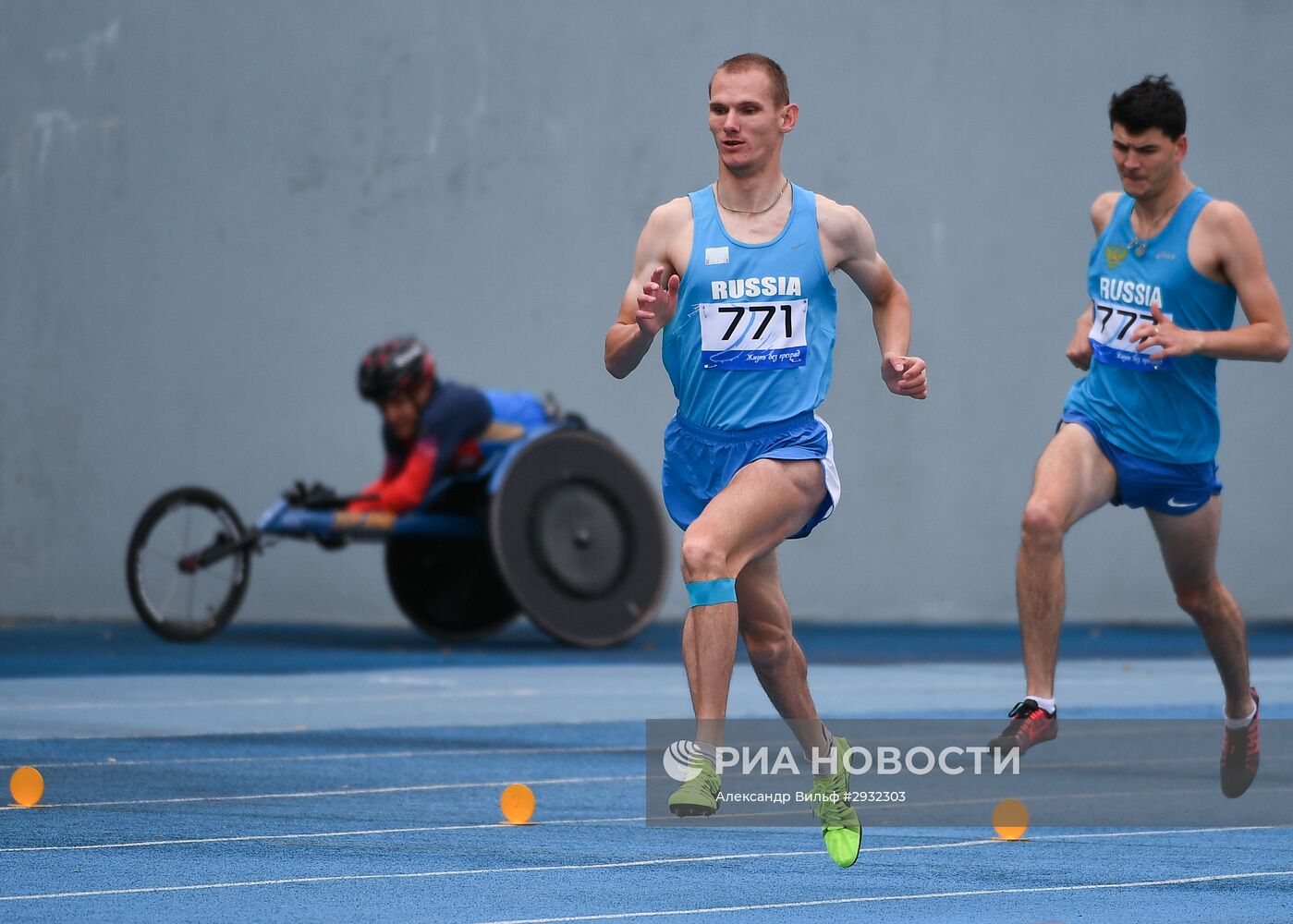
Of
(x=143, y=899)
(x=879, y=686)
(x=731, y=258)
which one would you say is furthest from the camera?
(x=879, y=686)

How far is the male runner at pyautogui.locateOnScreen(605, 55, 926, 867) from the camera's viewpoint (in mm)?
5949

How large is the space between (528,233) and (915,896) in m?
12.1

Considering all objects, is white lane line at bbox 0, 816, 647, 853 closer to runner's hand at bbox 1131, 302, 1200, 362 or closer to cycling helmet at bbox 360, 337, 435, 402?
runner's hand at bbox 1131, 302, 1200, 362

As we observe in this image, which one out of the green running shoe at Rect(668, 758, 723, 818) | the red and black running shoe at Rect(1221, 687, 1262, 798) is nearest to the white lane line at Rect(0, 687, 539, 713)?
the red and black running shoe at Rect(1221, 687, 1262, 798)

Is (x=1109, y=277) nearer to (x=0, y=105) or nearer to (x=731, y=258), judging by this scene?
(x=731, y=258)

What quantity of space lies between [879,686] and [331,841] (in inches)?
251

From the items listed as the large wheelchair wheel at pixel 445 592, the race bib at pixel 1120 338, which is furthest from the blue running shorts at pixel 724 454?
the large wheelchair wheel at pixel 445 592

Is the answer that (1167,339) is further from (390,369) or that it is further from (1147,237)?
(390,369)

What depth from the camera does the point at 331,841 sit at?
625 centimetres

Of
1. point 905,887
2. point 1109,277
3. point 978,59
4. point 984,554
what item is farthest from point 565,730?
point 978,59

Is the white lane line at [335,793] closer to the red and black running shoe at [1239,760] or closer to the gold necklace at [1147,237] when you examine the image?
the red and black running shoe at [1239,760]

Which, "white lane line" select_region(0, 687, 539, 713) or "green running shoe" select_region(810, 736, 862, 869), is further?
"white lane line" select_region(0, 687, 539, 713)

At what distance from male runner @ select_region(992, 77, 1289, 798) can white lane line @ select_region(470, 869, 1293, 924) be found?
1096mm

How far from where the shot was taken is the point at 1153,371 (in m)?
7.17
